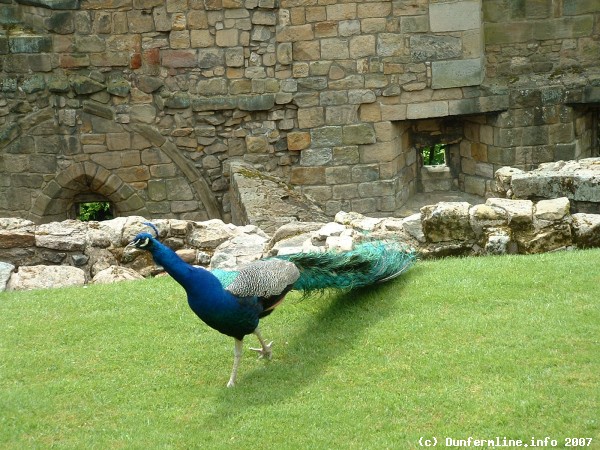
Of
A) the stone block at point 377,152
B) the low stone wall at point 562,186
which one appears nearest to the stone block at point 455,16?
the stone block at point 377,152

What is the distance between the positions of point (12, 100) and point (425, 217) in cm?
785

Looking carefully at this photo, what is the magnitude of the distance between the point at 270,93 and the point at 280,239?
5378 mm

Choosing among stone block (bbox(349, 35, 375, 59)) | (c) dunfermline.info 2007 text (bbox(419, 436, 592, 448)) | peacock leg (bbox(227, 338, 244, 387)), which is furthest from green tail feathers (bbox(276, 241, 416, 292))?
stone block (bbox(349, 35, 375, 59))

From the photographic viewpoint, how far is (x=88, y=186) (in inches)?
610

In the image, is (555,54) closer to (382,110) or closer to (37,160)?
(382,110)

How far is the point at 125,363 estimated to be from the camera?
7.46m

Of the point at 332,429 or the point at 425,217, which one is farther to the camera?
the point at 425,217

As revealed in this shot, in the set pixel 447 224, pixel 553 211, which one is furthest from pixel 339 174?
pixel 553 211

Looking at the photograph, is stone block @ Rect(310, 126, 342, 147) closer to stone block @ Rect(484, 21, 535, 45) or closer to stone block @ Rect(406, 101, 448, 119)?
stone block @ Rect(406, 101, 448, 119)

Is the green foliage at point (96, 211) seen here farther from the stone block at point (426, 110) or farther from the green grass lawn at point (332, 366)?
the green grass lawn at point (332, 366)

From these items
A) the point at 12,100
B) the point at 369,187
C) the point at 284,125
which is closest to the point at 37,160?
the point at 12,100

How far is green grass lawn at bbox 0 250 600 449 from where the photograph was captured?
20.5ft

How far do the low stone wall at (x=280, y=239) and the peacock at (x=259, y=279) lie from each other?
557 millimetres

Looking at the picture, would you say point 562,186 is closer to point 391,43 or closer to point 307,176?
point 391,43
